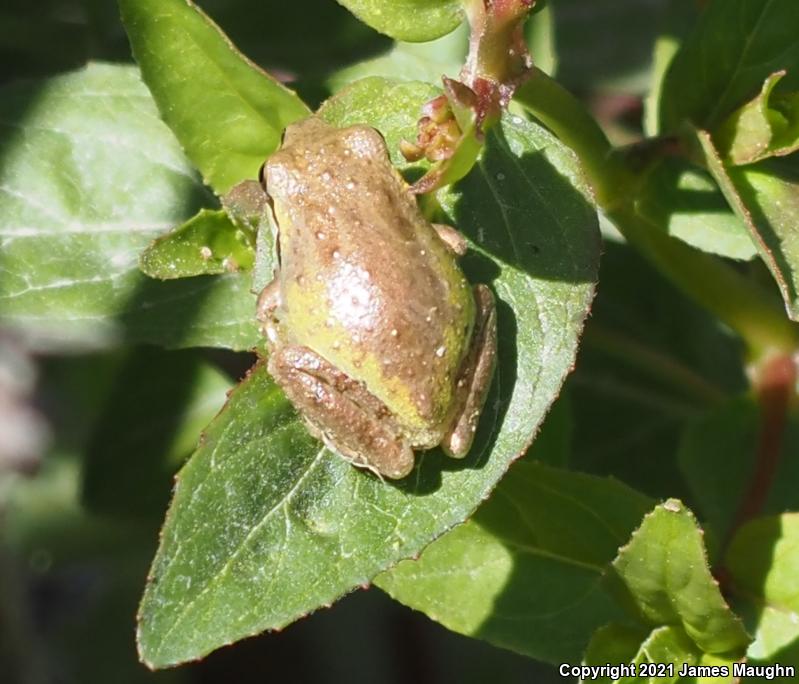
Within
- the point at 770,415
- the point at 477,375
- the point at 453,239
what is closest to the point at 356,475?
the point at 477,375

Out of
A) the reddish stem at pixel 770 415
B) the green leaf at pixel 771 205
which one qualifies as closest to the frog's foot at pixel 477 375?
the green leaf at pixel 771 205

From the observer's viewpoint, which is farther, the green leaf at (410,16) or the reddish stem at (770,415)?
the reddish stem at (770,415)

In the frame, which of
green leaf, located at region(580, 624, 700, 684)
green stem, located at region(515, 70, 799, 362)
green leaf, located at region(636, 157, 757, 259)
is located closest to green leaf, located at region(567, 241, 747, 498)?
green stem, located at region(515, 70, 799, 362)

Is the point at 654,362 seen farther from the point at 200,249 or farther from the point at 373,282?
the point at 200,249

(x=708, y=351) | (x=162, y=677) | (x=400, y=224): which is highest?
(x=400, y=224)

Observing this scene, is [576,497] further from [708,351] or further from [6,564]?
[6,564]

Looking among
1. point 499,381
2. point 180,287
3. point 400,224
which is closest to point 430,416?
point 499,381

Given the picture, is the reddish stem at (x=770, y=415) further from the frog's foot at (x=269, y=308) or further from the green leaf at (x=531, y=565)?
the frog's foot at (x=269, y=308)
